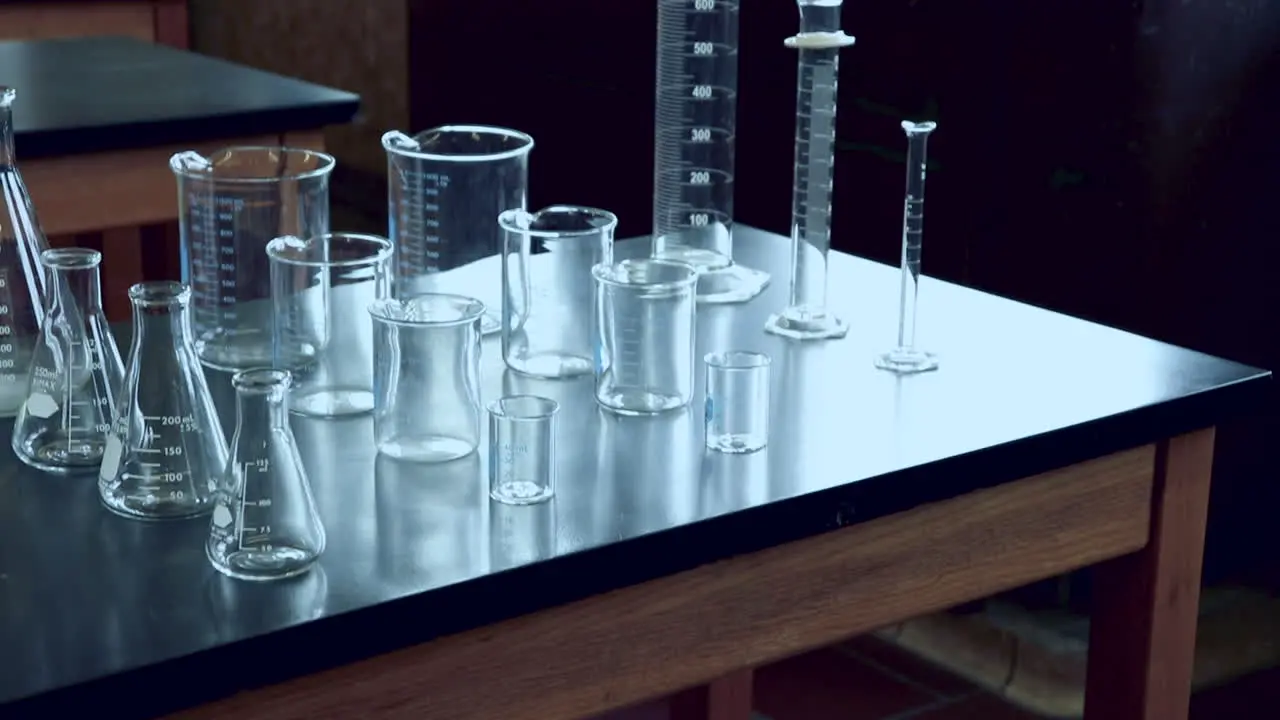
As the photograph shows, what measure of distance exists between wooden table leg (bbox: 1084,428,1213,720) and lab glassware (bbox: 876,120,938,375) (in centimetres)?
22

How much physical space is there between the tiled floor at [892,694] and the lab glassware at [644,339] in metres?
1.32

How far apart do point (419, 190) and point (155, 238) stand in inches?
67.9

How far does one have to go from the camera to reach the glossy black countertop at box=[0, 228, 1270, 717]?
93 cm

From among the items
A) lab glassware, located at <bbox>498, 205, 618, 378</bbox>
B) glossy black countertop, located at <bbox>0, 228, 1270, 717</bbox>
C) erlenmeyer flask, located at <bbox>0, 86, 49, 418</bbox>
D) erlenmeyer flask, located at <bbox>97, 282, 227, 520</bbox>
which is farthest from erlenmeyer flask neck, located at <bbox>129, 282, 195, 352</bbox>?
lab glassware, located at <bbox>498, 205, 618, 378</bbox>

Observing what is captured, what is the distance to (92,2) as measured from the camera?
361 centimetres

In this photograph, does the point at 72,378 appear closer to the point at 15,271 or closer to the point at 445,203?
the point at 15,271

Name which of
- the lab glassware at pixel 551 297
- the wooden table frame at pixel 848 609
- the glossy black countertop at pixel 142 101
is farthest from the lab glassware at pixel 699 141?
the glossy black countertop at pixel 142 101

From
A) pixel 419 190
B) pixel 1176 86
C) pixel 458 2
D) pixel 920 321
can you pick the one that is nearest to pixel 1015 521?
pixel 920 321

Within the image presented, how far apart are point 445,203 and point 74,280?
1.00ft

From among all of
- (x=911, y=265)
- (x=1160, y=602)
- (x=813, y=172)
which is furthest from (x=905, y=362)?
(x=1160, y=602)

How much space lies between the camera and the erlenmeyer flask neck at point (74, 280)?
1.17 metres

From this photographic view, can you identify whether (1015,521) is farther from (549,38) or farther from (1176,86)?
(549,38)

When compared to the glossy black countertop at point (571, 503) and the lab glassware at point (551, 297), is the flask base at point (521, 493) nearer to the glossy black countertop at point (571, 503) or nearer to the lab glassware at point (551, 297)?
the glossy black countertop at point (571, 503)

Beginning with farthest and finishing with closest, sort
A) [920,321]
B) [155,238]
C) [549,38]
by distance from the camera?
1. [549,38]
2. [155,238]
3. [920,321]
